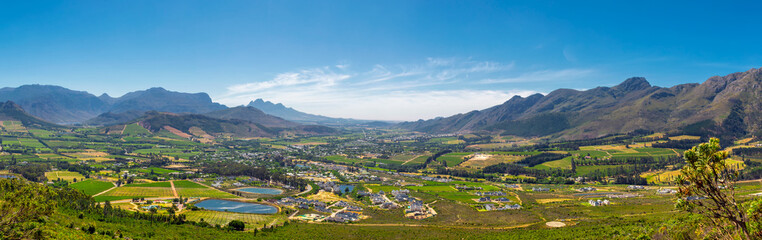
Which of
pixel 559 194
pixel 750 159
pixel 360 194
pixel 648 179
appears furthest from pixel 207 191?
pixel 750 159

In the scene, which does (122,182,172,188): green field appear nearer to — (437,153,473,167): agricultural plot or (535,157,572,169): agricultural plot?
(437,153,473,167): agricultural plot

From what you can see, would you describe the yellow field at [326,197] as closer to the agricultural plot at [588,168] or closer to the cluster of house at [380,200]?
the cluster of house at [380,200]

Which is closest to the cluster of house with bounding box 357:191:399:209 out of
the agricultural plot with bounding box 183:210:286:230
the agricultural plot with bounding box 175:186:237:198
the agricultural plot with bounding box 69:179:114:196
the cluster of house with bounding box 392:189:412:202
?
the cluster of house with bounding box 392:189:412:202

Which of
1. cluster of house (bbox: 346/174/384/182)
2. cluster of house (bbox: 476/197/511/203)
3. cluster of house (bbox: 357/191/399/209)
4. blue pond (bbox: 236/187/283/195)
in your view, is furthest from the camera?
cluster of house (bbox: 346/174/384/182)

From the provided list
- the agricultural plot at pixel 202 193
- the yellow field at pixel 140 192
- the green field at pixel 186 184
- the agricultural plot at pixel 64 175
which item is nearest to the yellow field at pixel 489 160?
the agricultural plot at pixel 202 193

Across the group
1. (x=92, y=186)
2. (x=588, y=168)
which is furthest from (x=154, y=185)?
(x=588, y=168)

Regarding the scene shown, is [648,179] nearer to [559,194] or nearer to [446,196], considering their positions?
[559,194]

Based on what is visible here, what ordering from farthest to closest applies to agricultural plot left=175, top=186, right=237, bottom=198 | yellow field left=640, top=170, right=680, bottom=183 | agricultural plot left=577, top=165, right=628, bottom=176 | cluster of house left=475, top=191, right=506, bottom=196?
agricultural plot left=577, top=165, right=628, bottom=176, yellow field left=640, top=170, right=680, bottom=183, cluster of house left=475, top=191, right=506, bottom=196, agricultural plot left=175, top=186, right=237, bottom=198
